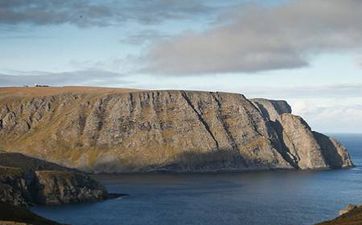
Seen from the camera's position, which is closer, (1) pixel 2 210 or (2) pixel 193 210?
(1) pixel 2 210

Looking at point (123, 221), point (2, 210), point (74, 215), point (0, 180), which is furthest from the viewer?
point (0, 180)

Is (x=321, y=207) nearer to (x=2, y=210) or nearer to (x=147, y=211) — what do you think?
(x=147, y=211)

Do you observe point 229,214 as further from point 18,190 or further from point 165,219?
point 18,190

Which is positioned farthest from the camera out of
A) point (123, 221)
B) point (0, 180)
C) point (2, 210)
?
point (0, 180)

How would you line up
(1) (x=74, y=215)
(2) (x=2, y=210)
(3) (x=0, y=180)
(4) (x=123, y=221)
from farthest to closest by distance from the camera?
(3) (x=0, y=180) < (1) (x=74, y=215) < (4) (x=123, y=221) < (2) (x=2, y=210)

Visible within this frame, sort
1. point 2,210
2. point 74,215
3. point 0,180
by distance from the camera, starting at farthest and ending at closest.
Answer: point 0,180
point 74,215
point 2,210

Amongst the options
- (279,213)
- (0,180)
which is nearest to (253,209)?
(279,213)

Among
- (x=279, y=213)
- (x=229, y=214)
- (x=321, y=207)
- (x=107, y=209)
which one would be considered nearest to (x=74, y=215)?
(x=107, y=209)

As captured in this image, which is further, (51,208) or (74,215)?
(51,208)
